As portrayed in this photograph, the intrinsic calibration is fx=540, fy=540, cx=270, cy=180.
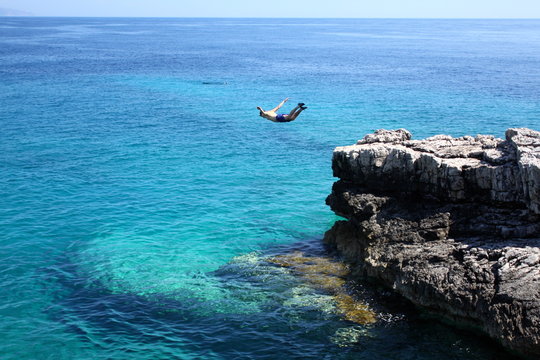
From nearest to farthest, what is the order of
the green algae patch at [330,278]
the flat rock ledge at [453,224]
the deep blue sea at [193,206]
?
the flat rock ledge at [453,224] → the deep blue sea at [193,206] → the green algae patch at [330,278]

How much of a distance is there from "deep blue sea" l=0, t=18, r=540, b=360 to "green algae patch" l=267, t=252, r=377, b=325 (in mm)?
497

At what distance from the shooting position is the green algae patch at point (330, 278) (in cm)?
2477

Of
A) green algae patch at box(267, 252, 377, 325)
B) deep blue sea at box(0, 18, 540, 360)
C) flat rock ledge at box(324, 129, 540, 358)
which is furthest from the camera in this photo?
green algae patch at box(267, 252, 377, 325)

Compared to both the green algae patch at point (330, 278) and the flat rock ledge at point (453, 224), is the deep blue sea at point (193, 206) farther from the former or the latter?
the flat rock ledge at point (453, 224)

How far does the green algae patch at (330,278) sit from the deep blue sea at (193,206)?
50 centimetres

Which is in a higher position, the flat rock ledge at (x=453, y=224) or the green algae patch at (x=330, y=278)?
the flat rock ledge at (x=453, y=224)

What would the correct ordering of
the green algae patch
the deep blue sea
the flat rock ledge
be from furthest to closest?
1. the green algae patch
2. the deep blue sea
3. the flat rock ledge

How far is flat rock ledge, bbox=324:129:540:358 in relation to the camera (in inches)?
842

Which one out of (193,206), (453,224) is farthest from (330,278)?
(193,206)

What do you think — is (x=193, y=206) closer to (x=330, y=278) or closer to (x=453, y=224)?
(x=330, y=278)

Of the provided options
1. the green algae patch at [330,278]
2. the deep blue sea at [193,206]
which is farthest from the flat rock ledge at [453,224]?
the deep blue sea at [193,206]

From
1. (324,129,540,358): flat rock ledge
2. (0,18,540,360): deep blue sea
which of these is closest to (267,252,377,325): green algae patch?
(0,18,540,360): deep blue sea

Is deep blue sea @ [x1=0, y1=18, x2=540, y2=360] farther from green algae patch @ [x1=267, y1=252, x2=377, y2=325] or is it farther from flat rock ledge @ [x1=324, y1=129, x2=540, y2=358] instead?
flat rock ledge @ [x1=324, y1=129, x2=540, y2=358]

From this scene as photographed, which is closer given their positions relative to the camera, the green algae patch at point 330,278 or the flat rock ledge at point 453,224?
the flat rock ledge at point 453,224
